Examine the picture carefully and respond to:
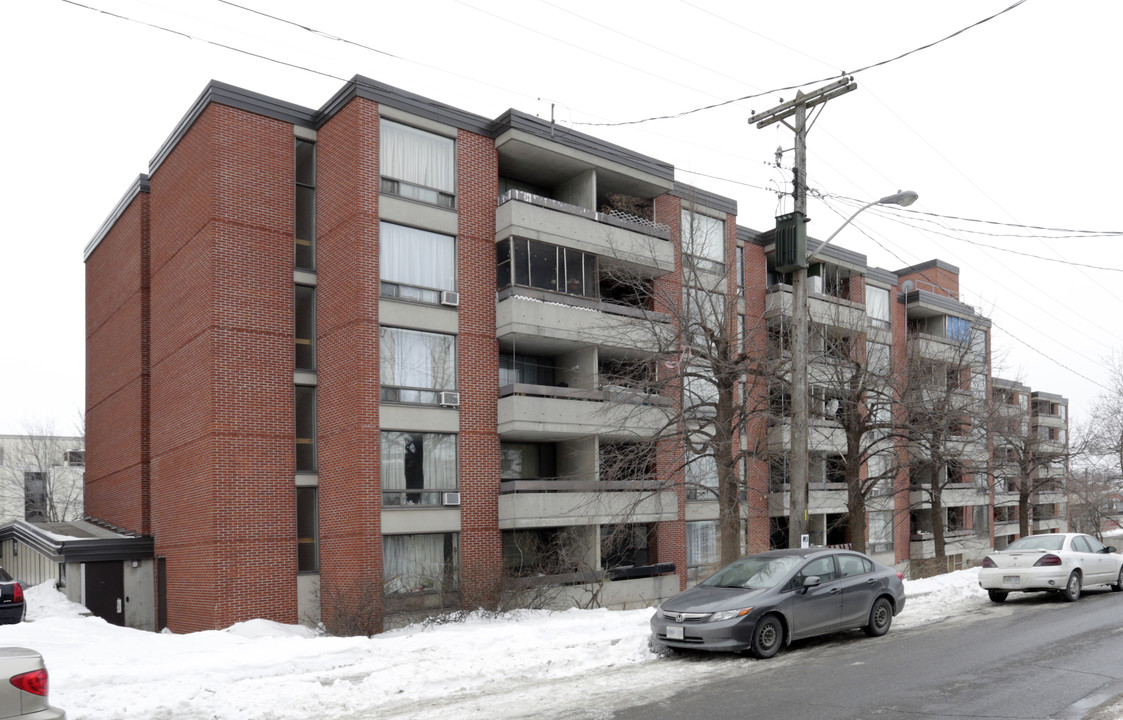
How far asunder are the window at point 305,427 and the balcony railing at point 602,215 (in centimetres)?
706

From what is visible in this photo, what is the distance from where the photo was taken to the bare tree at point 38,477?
199ft

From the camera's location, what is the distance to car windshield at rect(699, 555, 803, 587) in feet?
40.4

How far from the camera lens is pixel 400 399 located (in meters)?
21.5

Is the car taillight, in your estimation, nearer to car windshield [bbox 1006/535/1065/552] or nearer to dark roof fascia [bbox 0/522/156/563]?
car windshield [bbox 1006/535/1065/552]

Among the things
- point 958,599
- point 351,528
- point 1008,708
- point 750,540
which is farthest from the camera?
point 750,540

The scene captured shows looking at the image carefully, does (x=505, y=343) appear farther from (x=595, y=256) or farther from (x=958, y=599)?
(x=958, y=599)

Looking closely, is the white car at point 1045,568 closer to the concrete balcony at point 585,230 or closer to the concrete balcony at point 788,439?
the concrete balcony at point 585,230

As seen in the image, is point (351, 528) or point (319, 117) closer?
point (351, 528)

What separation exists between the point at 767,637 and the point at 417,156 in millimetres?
15068

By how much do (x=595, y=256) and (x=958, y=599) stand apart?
12.7 meters

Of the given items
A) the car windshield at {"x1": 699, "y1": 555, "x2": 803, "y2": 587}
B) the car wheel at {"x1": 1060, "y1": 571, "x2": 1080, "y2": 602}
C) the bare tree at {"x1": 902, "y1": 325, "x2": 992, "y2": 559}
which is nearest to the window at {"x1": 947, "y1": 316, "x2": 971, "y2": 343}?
the bare tree at {"x1": 902, "y1": 325, "x2": 992, "y2": 559}

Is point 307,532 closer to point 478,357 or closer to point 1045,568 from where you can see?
point 478,357

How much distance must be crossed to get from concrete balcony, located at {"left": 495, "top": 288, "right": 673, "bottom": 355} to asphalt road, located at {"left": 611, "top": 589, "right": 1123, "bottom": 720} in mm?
10665

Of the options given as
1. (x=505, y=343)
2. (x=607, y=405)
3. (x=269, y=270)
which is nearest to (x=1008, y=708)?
(x=607, y=405)
